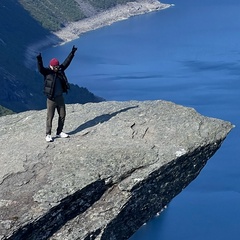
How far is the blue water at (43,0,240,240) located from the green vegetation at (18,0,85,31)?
45.5 ft

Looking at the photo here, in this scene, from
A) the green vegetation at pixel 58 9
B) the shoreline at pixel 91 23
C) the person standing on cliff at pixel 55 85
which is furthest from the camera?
the green vegetation at pixel 58 9

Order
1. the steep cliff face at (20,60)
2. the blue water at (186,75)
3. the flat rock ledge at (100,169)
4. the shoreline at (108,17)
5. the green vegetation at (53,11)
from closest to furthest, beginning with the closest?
1. the flat rock ledge at (100,169)
2. the blue water at (186,75)
3. the steep cliff face at (20,60)
4. the shoreline at (108,17)
5. the green vegetation at (53,11)

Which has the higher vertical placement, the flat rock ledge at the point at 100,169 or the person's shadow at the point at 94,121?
the person's shadow at the point at 94,121

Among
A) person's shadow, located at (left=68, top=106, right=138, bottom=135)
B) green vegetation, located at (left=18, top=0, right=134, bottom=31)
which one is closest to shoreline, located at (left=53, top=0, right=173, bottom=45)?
green vegetation, located at (left=18, top=0, right=134, bottom=31)

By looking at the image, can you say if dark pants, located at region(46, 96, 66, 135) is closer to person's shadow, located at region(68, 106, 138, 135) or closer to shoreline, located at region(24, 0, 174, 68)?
person's shadow, located at region(68, 106, 138, 135)

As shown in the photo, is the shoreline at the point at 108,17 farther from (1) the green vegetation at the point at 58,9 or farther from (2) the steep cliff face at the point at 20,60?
(2) the steep cliff face at the point at 20,60

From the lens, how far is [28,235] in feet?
28.6

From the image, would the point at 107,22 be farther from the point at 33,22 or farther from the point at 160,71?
the point at 160,71

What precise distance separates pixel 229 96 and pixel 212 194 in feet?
92.6

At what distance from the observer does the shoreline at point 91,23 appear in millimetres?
120031

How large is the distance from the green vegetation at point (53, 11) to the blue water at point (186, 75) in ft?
45.5

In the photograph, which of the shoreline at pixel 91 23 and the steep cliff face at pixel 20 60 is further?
the shoreline at pixel 91 23

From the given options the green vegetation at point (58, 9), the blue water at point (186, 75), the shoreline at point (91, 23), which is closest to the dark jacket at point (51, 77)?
the blue water at point (186, 75)

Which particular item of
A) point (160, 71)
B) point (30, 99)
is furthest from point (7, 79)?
point (160, 71)
